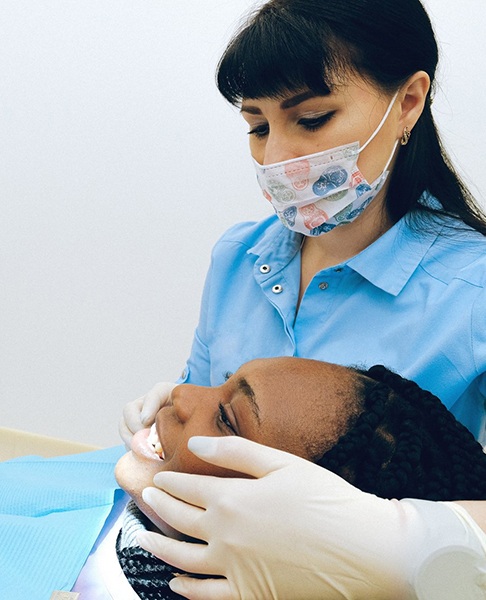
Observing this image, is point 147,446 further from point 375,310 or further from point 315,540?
point 375,310

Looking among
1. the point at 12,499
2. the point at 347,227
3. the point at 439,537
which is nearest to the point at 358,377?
the point at 439,537

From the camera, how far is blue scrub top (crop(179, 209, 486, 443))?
142 cm

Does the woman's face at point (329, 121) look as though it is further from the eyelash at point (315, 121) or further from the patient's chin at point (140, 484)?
the patient's chin at point (140, 484)

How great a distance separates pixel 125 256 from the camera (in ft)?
8.84

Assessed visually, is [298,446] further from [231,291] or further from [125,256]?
[125,256]

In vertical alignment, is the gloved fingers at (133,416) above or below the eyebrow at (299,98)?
below

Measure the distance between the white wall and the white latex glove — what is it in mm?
1548

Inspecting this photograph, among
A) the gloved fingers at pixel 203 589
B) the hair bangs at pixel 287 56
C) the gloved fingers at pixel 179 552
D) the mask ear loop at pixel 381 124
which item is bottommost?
the gloved fingers at pixel 203 589

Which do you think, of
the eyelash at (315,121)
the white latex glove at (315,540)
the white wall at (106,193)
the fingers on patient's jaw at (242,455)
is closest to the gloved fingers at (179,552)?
the white latex glove at (315,540)

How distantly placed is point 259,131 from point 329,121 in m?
0.17

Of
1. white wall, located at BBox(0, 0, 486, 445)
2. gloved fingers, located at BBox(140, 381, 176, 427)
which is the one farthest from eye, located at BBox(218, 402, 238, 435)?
white wall, located at BBox(0, 0, 486, 445)

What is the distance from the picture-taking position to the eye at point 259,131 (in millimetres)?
1531

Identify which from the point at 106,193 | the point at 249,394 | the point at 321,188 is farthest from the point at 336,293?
the point at 106,193

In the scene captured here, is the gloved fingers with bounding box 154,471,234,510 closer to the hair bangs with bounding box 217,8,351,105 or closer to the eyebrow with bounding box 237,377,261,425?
the eyebrow with bounding box 237,377,261,425
